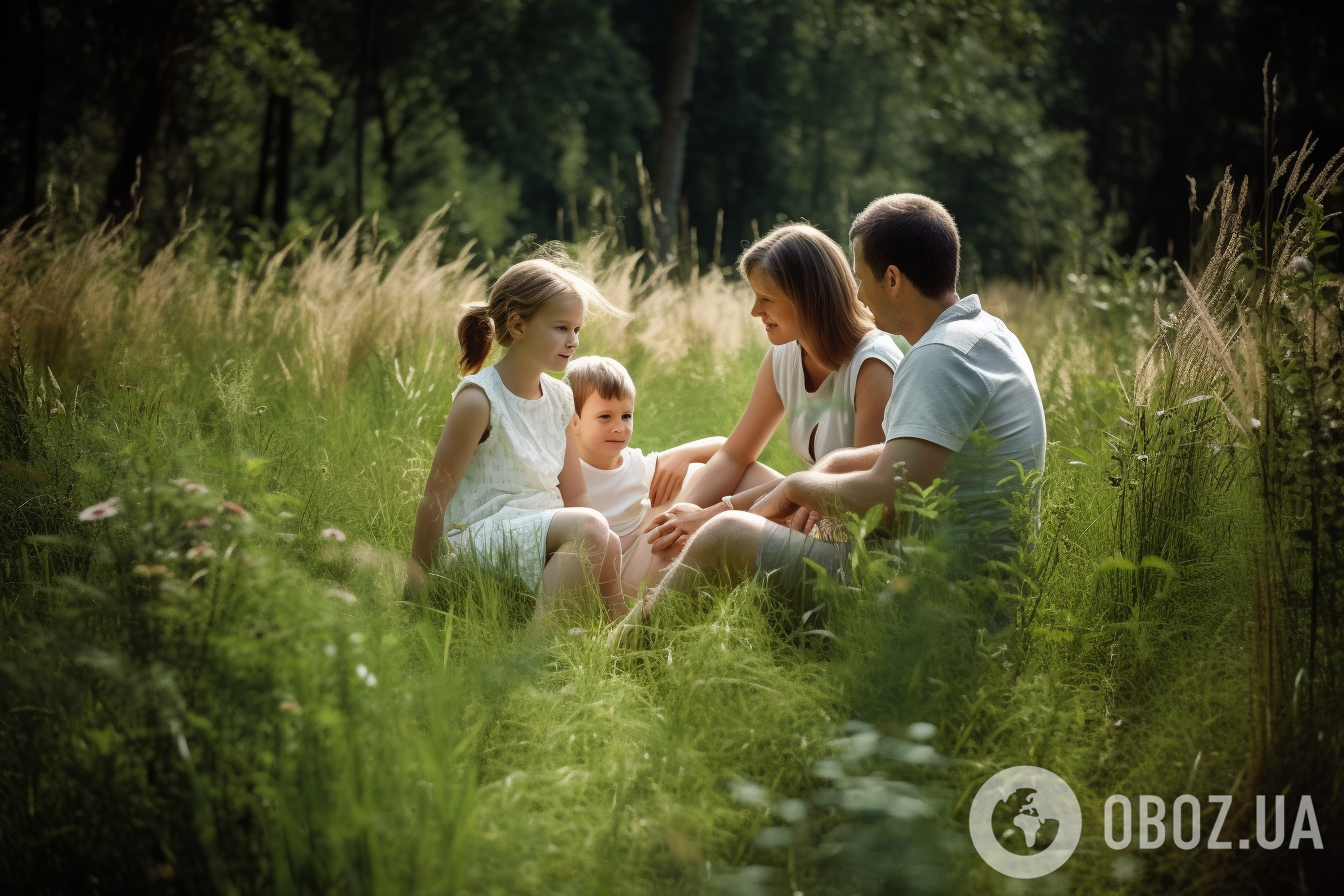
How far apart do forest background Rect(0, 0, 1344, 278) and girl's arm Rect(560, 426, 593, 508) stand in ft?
18.5

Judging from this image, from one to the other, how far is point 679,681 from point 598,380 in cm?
143

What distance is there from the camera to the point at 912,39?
36.8ft

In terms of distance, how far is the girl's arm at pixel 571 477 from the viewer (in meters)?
3.48

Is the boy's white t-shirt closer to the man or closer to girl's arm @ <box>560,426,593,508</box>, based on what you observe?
girl's arm @ <box>560,426,593,508</box>

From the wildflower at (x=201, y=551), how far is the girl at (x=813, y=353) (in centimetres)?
164

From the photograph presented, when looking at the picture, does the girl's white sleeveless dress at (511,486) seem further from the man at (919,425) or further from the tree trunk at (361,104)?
the tree trunk at (361,104)

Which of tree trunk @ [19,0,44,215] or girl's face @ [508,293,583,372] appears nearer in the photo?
girl's face @ [508,293,583,372]

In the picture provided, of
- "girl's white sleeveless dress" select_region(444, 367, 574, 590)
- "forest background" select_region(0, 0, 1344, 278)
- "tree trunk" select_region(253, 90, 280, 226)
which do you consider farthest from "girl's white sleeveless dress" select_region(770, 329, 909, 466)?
"tree trunk" select_region(253, 90, 280, 226)

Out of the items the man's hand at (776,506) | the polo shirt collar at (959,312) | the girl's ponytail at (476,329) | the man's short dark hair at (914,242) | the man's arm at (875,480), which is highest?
the man's short dark hair at (914,242)

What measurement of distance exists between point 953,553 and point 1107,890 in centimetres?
78

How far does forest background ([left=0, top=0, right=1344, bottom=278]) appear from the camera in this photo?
11125 mm

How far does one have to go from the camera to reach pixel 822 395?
136 inches

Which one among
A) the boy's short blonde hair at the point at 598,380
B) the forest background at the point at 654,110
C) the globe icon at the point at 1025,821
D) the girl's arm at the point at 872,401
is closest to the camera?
the globe icon at the point at 1025,821

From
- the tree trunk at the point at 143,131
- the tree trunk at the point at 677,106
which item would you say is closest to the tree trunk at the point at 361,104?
the tree trunk at the point at 143,131
